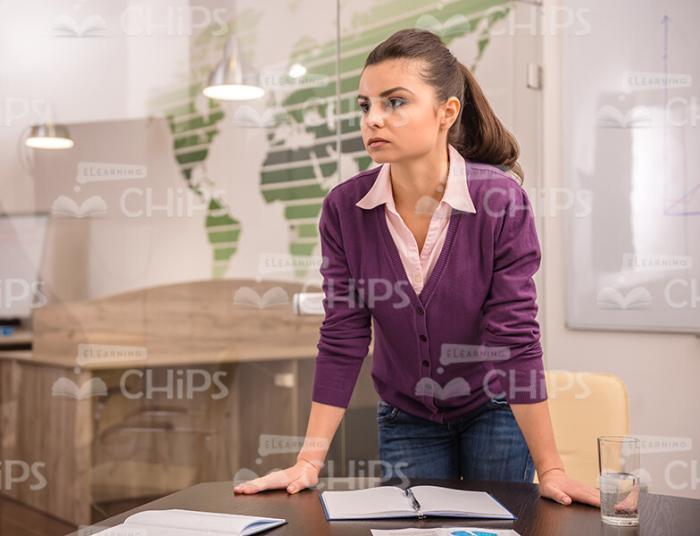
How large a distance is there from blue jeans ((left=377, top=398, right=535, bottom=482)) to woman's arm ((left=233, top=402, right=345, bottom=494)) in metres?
0.16

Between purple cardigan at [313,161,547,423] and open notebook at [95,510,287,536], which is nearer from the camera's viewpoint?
open notebook at [95,510,287,536]

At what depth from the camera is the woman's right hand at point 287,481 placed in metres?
1.45

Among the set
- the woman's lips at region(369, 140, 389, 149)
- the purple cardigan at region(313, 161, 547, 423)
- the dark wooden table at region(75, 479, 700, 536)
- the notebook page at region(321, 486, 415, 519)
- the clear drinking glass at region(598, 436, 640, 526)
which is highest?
the woman's lips at region(369, 140, 389, 149)

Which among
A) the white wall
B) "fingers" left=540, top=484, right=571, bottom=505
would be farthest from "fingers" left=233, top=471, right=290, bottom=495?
the white wall

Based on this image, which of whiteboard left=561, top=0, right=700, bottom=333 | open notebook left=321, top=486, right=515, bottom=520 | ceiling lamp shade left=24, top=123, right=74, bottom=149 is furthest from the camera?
whiteboard left=561, top=0, right=700, bottom=333

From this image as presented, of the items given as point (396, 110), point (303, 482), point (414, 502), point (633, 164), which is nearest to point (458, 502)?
point (414, 502)

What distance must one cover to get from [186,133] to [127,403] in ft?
2.87

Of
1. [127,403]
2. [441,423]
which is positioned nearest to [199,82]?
[127,403]

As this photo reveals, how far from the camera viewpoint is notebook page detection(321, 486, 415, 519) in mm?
1284

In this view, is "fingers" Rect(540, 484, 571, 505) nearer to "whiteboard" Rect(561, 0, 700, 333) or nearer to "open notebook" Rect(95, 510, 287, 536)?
"open notebook" Rect(95, 510, 287, 536)

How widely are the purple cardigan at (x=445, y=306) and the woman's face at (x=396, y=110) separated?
0.47 ft

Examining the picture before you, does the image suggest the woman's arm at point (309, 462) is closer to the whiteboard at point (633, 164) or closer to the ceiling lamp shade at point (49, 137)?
the ceiling lamp shade at point (49, 137)

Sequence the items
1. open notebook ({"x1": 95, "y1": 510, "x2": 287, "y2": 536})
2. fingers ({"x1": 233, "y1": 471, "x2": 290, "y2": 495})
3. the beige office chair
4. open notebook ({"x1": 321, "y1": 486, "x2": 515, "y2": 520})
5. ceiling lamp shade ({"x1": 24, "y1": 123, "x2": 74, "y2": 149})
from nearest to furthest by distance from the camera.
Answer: open notebook ({"x1": 95, "y1": 510, "x2": 287, "y2": 536}) < open notebook ({"x1": 321, "y1": 486, "x2": 515, "y2": 520}) < fingers ({"x1": 233, "y1": 471, "x2": 290, "y2": 495}) < the beige office chair < ceiling lamp shade ({"x1": 24, "y1": 123, "x2": 74, "y2": 149})

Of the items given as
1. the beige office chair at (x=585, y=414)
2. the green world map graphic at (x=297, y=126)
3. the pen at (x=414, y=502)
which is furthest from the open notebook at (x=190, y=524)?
the green world map graphic at (x=297, y=126)
